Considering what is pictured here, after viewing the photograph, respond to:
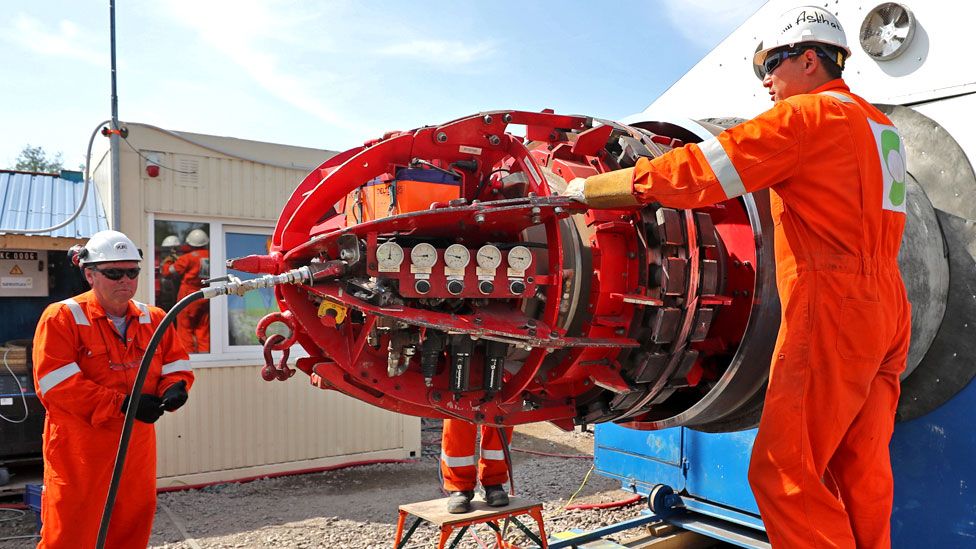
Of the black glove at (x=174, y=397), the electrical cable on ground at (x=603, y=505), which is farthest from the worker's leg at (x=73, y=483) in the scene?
the electrical cable on ground at (x=603, y=505)

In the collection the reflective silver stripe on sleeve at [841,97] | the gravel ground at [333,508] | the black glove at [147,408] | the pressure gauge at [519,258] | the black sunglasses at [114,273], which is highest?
the reflective silver stripe on sleeve at [841,97]

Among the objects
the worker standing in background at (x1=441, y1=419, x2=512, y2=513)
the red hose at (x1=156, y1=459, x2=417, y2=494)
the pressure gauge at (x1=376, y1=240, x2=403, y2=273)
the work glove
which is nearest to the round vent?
the work glove

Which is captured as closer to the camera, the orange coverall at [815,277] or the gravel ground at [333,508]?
the orange coverall at [815,277]

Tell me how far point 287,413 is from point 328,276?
18.6ft

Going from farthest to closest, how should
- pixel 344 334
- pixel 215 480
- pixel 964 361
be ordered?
pixel 215 480 < pixel 964 361 < pixel 344 334

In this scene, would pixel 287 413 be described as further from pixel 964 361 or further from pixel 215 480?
pixel 964 361

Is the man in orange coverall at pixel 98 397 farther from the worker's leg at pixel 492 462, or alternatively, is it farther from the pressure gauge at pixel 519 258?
the pressure gauge at pixel 519 258

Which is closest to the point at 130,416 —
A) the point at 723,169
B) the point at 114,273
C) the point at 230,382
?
the point at 114,273

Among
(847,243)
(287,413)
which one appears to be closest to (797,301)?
(847,243)

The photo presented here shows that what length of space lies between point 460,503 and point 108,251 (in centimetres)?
256

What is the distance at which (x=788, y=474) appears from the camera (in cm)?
251

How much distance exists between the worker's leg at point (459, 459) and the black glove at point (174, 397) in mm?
1534

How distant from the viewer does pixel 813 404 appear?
8.30 ft

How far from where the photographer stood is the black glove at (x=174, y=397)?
416 centimetres
